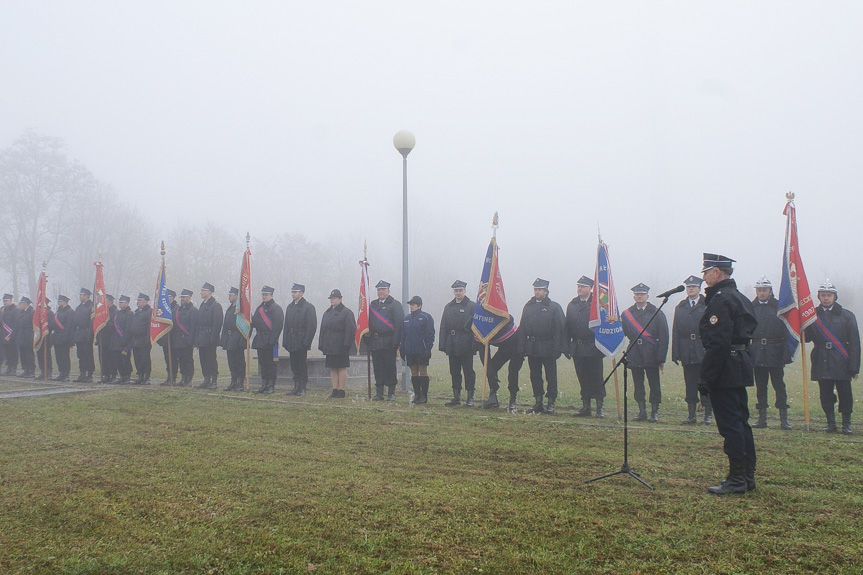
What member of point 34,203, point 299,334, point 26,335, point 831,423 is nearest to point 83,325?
point 26,335

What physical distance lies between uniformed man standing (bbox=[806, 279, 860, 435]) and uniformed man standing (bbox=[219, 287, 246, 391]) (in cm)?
1103

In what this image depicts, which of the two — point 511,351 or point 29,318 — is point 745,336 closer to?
point 511,351

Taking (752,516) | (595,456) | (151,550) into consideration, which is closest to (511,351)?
(595,456)

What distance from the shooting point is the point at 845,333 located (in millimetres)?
8688

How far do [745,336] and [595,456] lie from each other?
2.02 m

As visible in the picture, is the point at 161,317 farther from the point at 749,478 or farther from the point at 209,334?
the point at 749,478

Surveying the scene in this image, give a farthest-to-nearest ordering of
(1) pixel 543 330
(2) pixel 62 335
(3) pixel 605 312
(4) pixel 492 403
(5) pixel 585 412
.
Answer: (2) pixel 62 335 < (4) pixel 492 403 < (1) pixel 543 330 < (5) pixel 585 412 < (3) pixel 605 312

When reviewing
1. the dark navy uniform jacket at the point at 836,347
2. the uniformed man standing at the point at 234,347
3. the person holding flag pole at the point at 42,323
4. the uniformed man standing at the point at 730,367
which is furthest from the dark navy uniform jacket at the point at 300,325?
the uniformed man standing at the point at 730,367

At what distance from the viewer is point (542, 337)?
414 inches

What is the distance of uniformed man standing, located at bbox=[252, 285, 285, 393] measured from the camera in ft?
44.9

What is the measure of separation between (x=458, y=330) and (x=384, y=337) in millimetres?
1765

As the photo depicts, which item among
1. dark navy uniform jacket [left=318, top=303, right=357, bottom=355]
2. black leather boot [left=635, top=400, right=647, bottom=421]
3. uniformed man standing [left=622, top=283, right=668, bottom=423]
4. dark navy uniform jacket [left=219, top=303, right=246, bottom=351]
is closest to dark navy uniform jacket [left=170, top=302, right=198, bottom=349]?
dark navy uniform jacket [left=219, top=303, right=246, bottom=351]

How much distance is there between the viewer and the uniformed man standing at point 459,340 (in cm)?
1152

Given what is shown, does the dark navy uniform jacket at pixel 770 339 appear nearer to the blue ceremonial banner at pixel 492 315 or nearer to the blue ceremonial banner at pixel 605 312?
the blue ceremonial banner at pixel 605 312
